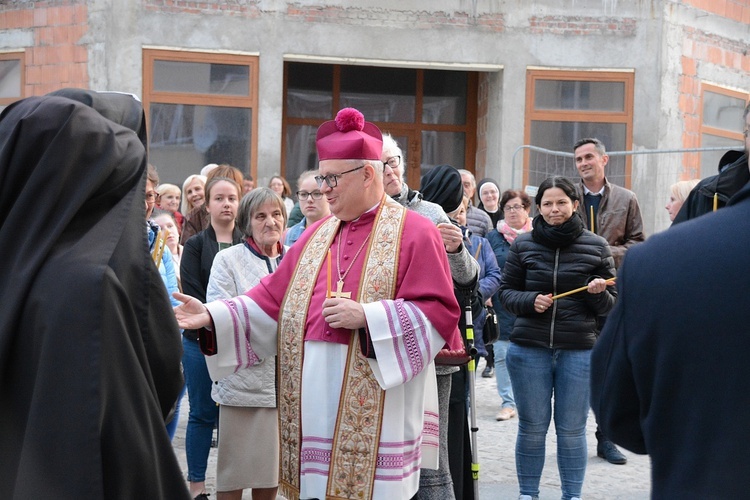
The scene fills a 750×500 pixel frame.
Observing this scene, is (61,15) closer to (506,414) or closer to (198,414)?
(506,414)

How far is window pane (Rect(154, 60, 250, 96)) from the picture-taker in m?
14.7

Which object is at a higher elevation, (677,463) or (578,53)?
(578,53)

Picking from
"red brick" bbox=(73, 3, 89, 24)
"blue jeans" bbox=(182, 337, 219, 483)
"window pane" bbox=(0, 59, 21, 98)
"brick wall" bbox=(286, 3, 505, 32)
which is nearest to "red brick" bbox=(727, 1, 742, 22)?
"brick wall" bbox=(286, 3, 505, 32)

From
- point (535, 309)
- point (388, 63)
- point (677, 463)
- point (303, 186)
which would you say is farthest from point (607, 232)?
point (388, 63)

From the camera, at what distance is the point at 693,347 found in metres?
2.31

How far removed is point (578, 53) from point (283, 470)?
12199 millimetres

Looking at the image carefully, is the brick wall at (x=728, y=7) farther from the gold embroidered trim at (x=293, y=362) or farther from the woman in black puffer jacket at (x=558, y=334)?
the gold embroidered trim at (x=293, y=362)

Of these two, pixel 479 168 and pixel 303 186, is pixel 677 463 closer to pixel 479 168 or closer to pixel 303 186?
pixel 303 186

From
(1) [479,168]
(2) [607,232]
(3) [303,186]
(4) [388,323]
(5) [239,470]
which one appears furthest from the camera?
(1) [479,168]

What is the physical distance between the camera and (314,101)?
1680cm

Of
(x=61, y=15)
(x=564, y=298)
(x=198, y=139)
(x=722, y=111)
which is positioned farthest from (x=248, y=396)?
(x=722, y=111)

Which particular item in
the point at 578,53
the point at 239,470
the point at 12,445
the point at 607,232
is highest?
the point at 578,53

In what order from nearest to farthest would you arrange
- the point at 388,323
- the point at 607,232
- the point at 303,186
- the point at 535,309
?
the point at 388,323, the point at 535,309, the point at 303,186, the point at 607,232

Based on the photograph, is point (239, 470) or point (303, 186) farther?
point (303, 186)
